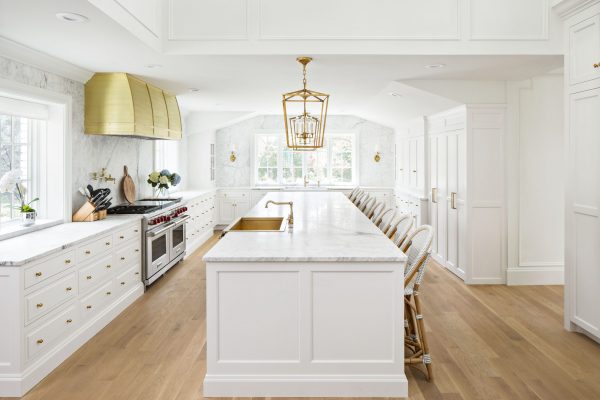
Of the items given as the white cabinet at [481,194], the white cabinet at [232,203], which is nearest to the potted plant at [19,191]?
the white cabinet at [481,194]

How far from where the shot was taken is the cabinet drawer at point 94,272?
3557 mm

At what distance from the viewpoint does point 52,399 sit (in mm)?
2652

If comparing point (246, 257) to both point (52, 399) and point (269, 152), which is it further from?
point (269, 152)

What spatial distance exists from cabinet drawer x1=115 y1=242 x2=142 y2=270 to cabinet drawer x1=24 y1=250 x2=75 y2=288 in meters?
0.91

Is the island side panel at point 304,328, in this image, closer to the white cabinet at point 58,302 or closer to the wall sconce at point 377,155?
the white cabinet at point 58,302

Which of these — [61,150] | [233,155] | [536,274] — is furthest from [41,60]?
[233,155]

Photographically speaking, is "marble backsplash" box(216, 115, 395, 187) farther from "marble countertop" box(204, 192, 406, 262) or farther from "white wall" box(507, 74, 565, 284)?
"marble countertop" box(204, 192, 406, 262)

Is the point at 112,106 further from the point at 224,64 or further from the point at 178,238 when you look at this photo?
the point at 178,238

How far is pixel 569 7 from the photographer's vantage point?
3.67 metres

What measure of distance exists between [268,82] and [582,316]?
3854 mm

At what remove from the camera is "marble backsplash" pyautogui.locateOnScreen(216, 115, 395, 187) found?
9.73 metres

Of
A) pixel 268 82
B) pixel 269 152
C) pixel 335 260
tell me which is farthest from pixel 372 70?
pixel 269 152

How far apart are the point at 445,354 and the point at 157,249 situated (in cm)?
337

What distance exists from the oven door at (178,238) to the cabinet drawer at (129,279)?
38.9 inches
